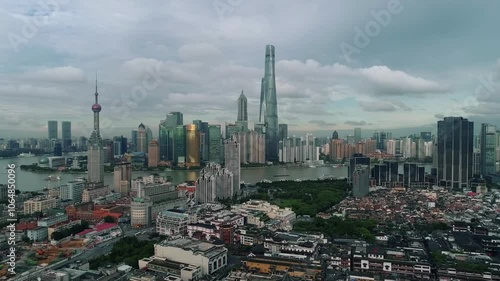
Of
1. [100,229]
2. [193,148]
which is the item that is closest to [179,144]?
[193,148]

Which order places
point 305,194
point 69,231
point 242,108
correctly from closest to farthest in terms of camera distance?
point 69,231
point 305,194
point 242,108

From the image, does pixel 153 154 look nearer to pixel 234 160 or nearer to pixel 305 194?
pixel 234 160

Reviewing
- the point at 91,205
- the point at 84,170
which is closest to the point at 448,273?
the point at 91,205

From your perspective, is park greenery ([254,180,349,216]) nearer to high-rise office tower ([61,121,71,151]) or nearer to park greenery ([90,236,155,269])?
park greenery ([90,236,155,269])

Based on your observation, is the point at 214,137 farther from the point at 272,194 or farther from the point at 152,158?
the point at 272,194

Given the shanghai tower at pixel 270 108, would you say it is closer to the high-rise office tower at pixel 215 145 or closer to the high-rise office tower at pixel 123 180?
the high-rise office tower at pixel 215 145

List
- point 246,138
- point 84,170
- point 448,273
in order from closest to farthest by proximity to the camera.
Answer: point 448,273, point 84,170, point 246,138

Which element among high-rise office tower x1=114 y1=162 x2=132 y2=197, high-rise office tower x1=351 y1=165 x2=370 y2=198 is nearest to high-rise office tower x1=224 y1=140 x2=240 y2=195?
high-rise office tower x1=114 y1=162 x2=132 y2=197
